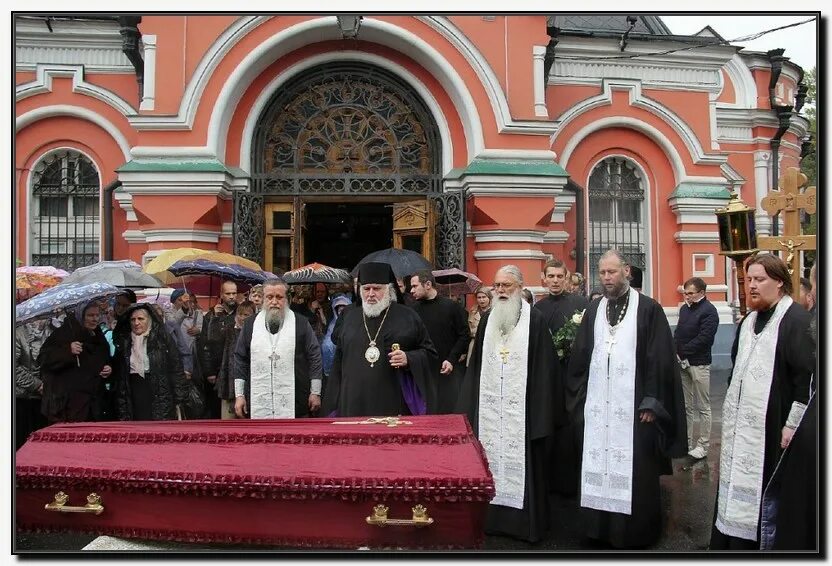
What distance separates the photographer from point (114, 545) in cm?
353

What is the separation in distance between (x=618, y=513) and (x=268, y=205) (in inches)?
267

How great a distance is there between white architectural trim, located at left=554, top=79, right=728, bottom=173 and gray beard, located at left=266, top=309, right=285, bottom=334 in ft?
22.2

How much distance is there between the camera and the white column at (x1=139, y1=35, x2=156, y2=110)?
9.19m

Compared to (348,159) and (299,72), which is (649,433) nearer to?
(348,159)

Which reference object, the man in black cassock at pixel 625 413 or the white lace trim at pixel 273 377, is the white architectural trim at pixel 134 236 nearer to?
the white lace trim at pixel 273 377

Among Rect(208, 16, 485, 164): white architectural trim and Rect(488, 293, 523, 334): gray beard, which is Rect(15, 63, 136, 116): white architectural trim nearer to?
Rect(208, 16, 485, 164): white architectural trim

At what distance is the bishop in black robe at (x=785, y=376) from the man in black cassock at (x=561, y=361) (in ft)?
5.34

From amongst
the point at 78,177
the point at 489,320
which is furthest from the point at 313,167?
the point at 489,320

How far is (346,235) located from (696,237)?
25.3 feet

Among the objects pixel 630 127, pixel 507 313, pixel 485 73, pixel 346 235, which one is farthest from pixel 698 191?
pixel 346 235

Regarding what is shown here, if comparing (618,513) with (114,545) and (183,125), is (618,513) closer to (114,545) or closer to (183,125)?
(114,545)

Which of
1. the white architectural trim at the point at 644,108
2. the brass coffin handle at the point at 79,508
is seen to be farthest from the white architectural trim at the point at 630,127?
the brass coffin handle at the point at 79,508

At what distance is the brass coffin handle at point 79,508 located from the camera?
3.49 m

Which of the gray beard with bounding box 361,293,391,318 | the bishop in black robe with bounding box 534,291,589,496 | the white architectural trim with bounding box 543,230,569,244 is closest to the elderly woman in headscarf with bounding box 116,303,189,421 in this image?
the gray beard with bounding box 361,293,391,318
